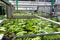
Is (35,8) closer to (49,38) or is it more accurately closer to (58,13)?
(58,13)

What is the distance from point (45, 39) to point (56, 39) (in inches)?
5.0

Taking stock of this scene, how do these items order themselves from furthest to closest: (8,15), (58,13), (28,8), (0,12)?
(28,8) < (58,13) < (0,12) < (8,15)

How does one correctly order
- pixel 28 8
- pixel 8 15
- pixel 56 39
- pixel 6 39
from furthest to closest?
pixel 28 8 → pixel 8 15 → pixel 56 39 → pixel 6 39

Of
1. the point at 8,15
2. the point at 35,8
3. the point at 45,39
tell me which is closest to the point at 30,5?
the point at 35,8

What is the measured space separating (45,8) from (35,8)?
0.68 metres

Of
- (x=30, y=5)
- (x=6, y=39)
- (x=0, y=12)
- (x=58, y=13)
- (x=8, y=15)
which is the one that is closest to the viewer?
(x=6, y=39)

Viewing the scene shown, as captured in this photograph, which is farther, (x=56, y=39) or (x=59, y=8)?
(x=59, y=8)

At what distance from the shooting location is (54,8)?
4723 mm

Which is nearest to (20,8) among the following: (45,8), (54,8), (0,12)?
(45,8)

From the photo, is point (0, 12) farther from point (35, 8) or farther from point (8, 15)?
point (35, 8)

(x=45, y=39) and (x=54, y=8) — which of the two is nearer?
(x=45, y=39)

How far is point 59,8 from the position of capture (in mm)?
4633

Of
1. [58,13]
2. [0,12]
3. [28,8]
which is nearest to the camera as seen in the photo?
[0,12]

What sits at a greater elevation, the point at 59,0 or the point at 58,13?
the point at 59,0
